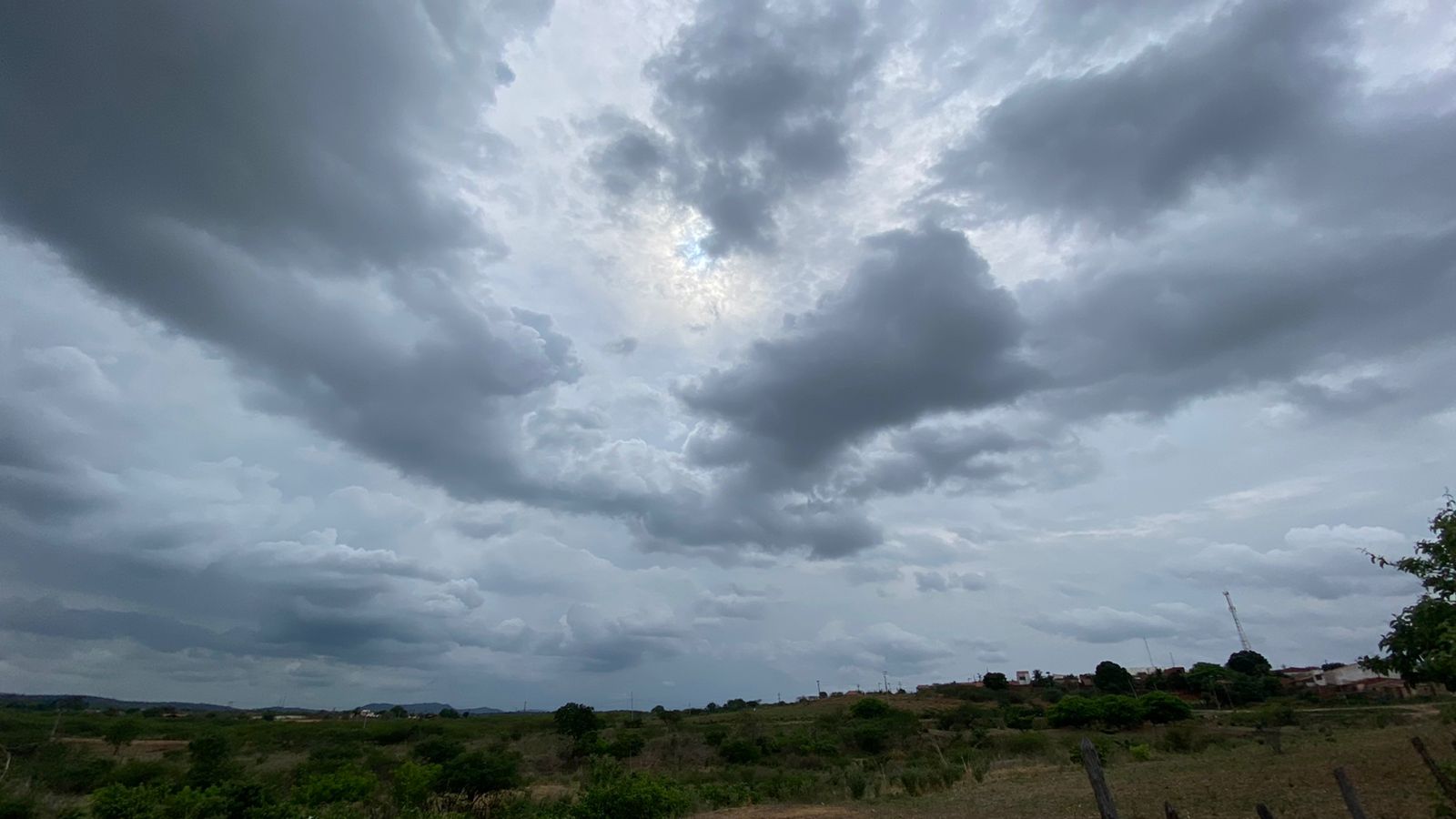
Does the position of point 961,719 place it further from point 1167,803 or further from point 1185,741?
point 1167,803

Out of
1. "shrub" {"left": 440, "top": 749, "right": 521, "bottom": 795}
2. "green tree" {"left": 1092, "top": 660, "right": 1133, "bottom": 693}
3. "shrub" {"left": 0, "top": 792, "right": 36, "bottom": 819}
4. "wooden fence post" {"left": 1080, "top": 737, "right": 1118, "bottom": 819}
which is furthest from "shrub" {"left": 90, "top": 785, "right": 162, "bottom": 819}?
"green tree" {"left": 1092, "top": 660, "right": 1133, "bottom": 693}

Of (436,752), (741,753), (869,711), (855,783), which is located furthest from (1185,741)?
(436,752)

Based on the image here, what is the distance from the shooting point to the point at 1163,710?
58312 mm

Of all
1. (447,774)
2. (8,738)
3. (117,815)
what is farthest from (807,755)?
(8,738)

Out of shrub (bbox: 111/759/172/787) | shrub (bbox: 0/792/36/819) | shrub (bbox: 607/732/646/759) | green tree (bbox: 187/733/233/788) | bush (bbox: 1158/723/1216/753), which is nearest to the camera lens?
shrub (bbox: 0/792/36/819)

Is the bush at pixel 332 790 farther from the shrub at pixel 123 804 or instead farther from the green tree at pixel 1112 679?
the green tree at pixel 1112 679

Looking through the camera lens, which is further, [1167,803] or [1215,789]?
[1215,789]

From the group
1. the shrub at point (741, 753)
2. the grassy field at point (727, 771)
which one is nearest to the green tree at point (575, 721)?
the grassy field at point (727, 771)

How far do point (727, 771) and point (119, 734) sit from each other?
126ft

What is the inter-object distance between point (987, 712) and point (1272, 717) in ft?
78.2

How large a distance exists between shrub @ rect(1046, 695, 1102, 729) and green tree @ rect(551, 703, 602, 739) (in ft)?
116

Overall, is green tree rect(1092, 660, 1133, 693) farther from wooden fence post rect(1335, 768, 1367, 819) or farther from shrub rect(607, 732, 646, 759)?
wooden fence post rect(1335, 768, 1367, 819)

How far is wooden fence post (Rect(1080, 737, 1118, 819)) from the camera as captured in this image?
9.40 m

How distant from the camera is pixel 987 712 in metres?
69.8
